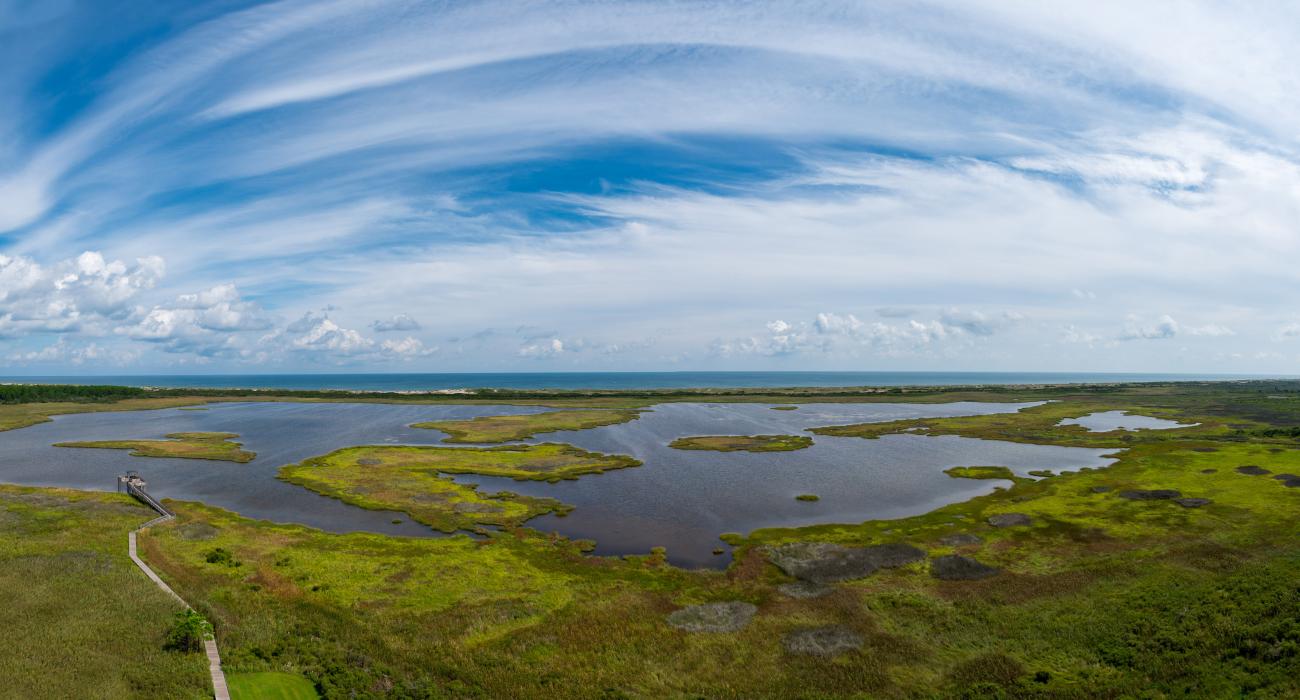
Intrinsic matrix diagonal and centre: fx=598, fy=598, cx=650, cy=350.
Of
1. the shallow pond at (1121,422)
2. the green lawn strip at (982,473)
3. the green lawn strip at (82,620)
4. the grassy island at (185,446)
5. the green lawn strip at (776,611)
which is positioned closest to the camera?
the green lawn strip at (82,620)

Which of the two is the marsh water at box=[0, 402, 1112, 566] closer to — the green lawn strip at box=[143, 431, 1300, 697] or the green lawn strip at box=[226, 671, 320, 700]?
the green lawn strip at box=[143, 431, 1300, 697]

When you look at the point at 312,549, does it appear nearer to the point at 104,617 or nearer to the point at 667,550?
the point at 104,617

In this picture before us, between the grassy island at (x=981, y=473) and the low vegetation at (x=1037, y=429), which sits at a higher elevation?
the low vegetation at (x=1037, y=429)

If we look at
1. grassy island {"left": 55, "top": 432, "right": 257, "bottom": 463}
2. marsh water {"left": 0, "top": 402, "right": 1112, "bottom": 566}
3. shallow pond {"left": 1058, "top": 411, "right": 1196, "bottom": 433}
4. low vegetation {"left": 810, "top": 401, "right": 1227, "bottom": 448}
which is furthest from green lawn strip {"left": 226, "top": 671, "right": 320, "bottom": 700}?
shallow pond {"left": 1058, "top": 411, "right": 1196, "bottom": 433}

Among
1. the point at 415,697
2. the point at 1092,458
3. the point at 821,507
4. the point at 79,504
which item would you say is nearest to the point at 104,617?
the point at 415,697

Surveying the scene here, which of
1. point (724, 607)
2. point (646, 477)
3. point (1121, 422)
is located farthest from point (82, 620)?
point (1121, 422)

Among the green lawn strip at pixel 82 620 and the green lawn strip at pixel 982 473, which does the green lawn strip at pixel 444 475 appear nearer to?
the green lawn strip at pixel 82 620

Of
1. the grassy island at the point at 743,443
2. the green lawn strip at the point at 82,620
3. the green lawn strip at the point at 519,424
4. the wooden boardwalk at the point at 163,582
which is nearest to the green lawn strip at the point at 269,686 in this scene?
the wooden boardwalk at the point at 163,582
